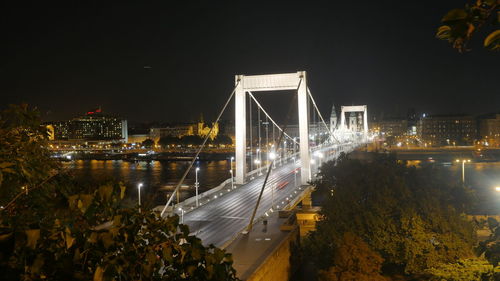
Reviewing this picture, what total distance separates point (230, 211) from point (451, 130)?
7142 centimetres

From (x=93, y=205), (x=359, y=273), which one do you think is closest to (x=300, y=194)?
(x=359, y=273)

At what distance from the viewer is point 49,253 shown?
1.68 m

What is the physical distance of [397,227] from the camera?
1209 centimetres

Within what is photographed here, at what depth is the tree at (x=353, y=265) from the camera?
984cm

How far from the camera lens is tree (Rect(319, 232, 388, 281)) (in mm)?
9844

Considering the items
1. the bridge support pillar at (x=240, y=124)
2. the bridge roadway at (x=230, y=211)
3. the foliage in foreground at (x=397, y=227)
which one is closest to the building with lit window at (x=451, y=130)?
the bridge roadway at (x=230, y=211)

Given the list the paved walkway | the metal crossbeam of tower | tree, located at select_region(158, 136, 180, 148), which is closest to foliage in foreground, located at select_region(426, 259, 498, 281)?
the paved walkway

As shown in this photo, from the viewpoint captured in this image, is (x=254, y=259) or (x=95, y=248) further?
(x=254, y=259)

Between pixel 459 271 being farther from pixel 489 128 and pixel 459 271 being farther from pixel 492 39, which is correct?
pixel 489 128

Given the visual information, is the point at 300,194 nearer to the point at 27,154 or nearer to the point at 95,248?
the point at 27,154

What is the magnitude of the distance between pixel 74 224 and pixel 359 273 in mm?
8942

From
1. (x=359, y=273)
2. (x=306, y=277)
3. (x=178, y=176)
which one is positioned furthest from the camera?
(x=178, y=176)

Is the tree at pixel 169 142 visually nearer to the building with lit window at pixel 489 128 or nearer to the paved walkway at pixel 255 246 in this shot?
the building with lit window at pixel 489 128

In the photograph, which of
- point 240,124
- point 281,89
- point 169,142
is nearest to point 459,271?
point 281,89
